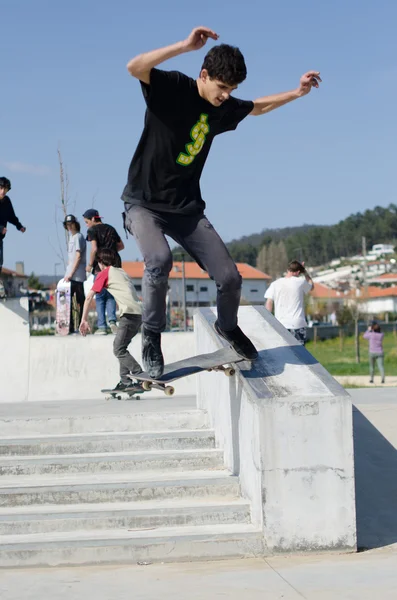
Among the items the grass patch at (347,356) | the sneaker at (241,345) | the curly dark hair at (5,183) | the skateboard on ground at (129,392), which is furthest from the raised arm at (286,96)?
the grass patch at (347,356)

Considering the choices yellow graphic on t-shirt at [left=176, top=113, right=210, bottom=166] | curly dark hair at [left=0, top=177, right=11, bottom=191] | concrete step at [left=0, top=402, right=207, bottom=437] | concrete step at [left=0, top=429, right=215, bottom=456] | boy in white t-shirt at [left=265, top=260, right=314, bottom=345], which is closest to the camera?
yellow graphic on t-shirt at [left=176, top=113, right=210, bottom=166]

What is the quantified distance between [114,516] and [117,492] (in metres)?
0.35

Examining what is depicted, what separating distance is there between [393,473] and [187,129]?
9.85ft

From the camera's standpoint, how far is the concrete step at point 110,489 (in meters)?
5.23

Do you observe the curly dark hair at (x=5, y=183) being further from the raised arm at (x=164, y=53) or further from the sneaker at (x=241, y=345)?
the raised arm at (x=164, y=53)

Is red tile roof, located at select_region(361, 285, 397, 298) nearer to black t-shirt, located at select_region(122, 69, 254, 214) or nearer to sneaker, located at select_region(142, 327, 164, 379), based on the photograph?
sneaker, located at select_region(142, 327, 164, 379)

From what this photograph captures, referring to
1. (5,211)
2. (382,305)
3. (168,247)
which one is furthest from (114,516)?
(382,305)

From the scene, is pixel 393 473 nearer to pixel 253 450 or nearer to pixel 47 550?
pixel 253 450

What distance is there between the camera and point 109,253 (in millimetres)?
8562

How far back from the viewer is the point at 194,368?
5.58m

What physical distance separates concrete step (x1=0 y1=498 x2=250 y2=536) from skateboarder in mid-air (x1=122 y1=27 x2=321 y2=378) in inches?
38.9

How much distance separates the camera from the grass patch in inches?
1291

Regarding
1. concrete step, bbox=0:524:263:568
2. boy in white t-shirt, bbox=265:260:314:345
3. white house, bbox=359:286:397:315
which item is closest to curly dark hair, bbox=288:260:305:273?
boy in white t-shirt, bbox=265:260:314:345

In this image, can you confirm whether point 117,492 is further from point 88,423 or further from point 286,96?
point 286,96
